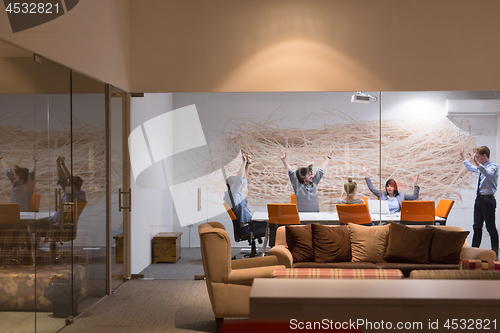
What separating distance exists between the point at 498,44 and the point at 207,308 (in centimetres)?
497

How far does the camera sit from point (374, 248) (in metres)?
4.88

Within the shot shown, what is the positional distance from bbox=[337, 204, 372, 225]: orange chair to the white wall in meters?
2.29

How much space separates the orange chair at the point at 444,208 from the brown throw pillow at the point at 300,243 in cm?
213

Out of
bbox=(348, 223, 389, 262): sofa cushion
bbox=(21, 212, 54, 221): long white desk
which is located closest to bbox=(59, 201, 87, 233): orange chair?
bbox=(21, 212, 54, 221): long white desk

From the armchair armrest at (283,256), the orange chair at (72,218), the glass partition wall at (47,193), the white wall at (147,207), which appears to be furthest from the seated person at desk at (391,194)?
the orange chair at (72,218)

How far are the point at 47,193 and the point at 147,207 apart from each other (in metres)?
2.37

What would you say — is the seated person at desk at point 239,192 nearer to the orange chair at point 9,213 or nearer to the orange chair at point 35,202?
the orange chair at point 35,202

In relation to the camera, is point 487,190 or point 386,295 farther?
point 487,190

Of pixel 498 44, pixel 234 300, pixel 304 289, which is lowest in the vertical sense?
pixel 234 300

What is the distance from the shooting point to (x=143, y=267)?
20.0 ft

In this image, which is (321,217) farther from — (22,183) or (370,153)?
(22,183)

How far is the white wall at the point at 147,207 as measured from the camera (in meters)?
6.00

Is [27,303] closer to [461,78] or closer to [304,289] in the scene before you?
[304,289]

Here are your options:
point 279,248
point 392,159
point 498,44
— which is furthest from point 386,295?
point 498,44
